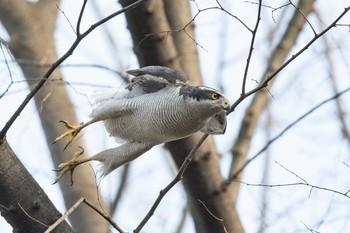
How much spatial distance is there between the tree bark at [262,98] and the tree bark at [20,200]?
1.60 metres

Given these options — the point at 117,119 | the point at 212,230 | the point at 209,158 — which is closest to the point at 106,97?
the point at 117,119

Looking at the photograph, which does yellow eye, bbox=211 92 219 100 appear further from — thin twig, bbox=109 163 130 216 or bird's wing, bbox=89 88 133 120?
thin twig, bbox=109 163 130 216

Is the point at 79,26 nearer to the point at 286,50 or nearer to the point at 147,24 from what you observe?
the point at 147,24

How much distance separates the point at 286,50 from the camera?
4840 mm

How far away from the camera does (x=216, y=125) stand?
3551 mm

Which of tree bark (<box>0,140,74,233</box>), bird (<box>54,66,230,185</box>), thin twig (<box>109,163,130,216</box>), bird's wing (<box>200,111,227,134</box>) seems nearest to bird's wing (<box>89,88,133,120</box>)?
bird (<box>54,66,230,185</box>)

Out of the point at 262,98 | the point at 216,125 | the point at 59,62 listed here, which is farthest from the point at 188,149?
the point at 59,62

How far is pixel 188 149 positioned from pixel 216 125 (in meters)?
0.40

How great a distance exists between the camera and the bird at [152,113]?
3418 mm

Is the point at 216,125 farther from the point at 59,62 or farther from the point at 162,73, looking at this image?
the point at 59,62

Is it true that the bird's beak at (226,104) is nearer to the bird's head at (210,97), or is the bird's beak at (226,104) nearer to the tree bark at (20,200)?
the bird's head at (210,97)

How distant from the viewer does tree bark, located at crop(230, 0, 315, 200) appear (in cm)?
452

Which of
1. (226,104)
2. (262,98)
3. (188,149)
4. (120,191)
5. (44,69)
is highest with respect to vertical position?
(44,69)

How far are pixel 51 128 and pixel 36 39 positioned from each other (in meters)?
0.64
